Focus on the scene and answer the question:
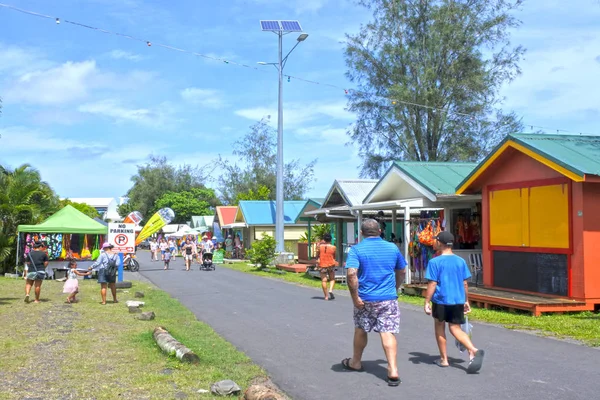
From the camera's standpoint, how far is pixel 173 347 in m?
8.56

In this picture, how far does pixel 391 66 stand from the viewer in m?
36.1

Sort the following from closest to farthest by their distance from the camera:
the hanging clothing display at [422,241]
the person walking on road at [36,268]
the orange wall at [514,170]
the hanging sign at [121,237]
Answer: the orange wall at [514,170] → the person walking on road at [36,268] → the hanging clothing display at [422,241] → the hanging sign at [121,237]

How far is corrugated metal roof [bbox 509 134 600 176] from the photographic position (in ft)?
40.9

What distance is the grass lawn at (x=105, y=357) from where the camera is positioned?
6879mm

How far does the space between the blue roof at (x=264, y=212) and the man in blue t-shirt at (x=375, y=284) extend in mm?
34979

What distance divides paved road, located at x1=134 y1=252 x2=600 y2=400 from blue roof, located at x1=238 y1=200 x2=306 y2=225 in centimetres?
2834

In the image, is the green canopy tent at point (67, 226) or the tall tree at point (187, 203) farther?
the tall tree at point (187, 203)

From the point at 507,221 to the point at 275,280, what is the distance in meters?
11.2

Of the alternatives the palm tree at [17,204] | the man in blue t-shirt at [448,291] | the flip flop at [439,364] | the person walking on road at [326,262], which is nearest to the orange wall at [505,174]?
the person walking on road at [326,262]

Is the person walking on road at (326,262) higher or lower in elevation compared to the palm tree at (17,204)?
lower

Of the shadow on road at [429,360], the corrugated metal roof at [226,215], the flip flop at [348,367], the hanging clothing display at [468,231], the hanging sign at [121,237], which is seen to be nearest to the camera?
the flip flop at [348,367]

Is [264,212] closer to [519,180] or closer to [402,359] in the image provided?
[519,180]

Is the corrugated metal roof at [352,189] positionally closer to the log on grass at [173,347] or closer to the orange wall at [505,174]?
the orange wall at [505,174]

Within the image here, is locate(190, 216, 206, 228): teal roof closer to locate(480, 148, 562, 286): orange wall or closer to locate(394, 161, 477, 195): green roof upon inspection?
locate(394, 161, 477, 195): green roof
